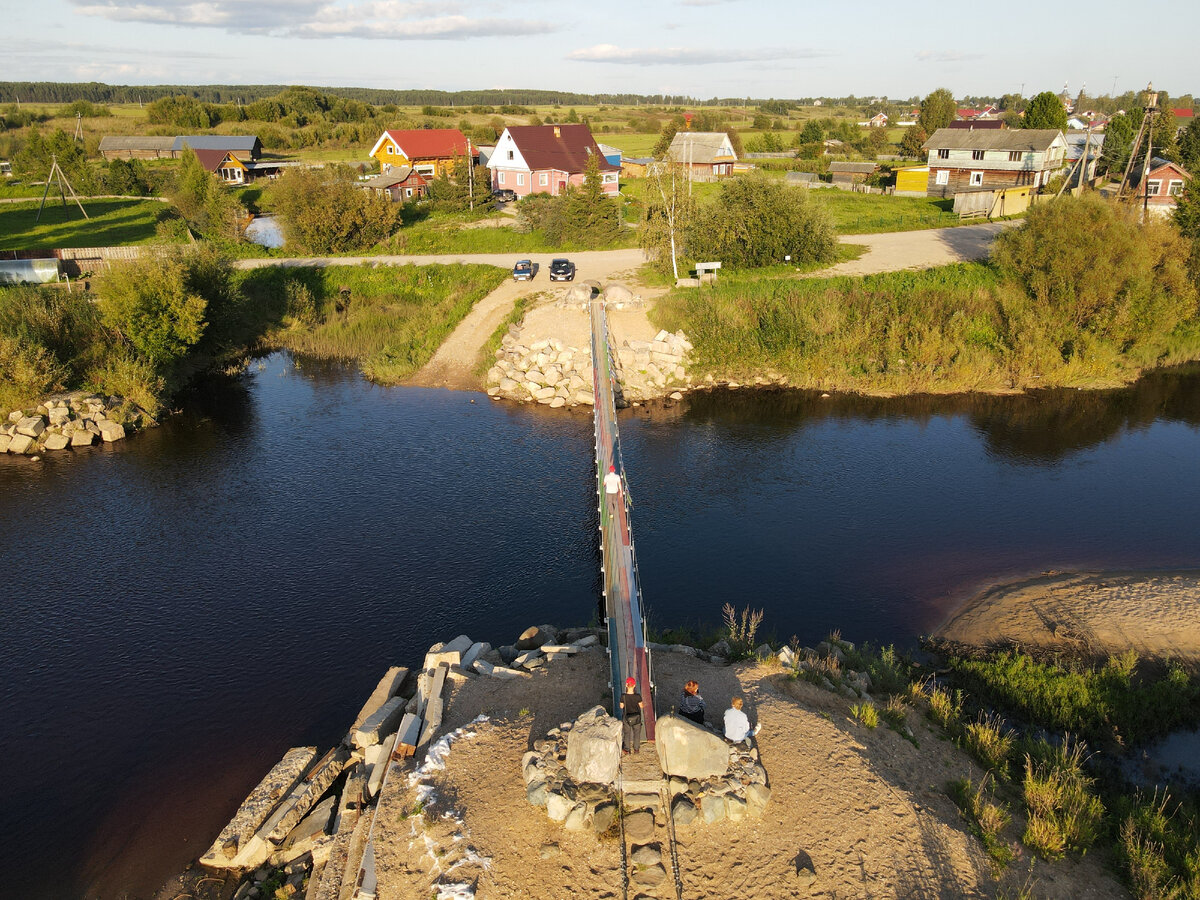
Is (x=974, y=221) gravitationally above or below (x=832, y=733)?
above

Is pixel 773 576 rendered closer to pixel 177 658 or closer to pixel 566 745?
pixel 566 745

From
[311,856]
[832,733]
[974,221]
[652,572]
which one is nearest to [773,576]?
[652,572]

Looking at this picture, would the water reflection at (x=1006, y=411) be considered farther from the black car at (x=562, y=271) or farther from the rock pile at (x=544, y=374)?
the black car at (x=562, y=271)

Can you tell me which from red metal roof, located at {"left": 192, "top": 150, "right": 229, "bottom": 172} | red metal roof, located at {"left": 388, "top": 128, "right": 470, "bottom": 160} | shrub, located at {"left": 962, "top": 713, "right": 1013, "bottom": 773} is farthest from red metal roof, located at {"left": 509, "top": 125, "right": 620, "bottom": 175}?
shrub, located at {"left": 962, "top": 713, "right": 1013, "bottom": 773}

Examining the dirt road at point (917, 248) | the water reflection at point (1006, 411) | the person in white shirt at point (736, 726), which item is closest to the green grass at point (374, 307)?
the water reflection at point (1006, 411)

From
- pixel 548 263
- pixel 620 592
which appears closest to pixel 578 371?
pixel 548 263
